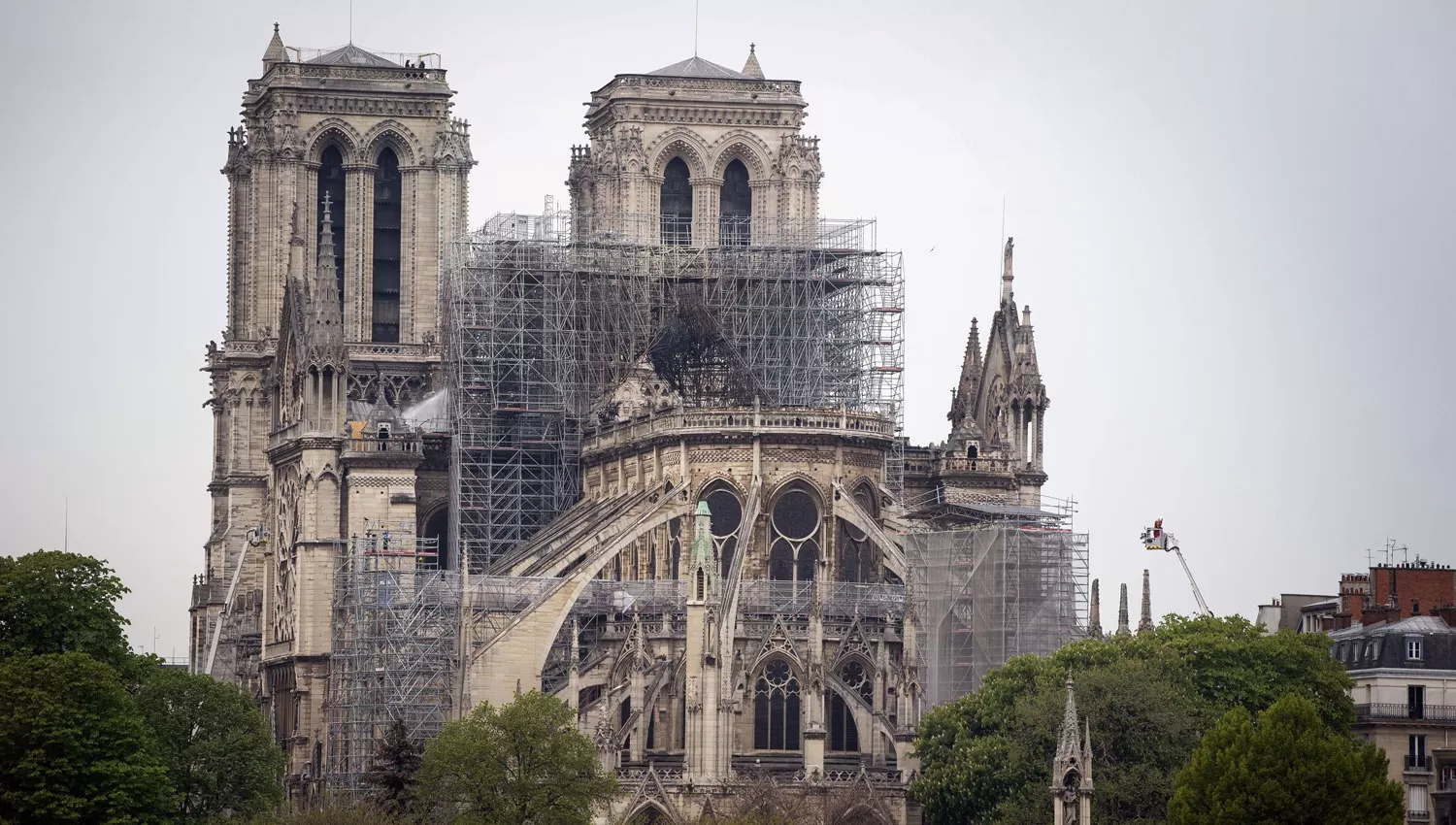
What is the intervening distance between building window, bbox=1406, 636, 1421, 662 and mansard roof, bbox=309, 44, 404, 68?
49863 millimetres

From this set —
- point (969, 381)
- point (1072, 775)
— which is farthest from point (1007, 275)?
point (1072, 775)

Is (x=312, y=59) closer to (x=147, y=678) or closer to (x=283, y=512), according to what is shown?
(x=283, y=512)

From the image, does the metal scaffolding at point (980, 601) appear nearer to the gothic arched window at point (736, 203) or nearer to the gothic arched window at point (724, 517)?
the gothic arched window at point (724, 517)

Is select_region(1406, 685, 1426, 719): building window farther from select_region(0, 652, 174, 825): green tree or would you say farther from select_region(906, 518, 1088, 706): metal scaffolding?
select_region(0, 652, 174, 825): green tree

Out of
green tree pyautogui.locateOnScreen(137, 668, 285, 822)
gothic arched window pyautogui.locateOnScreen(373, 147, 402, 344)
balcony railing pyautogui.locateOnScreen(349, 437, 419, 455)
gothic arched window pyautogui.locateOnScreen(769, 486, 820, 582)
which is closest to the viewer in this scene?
green tree pyautogui.locateOnScreen(137, 668, 285, 822)

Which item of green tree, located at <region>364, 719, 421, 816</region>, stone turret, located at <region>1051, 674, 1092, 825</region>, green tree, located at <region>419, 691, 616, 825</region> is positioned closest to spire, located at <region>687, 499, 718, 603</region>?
green tree, located at <region>364, 719, 421, 816</region>

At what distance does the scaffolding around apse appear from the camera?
136375mm

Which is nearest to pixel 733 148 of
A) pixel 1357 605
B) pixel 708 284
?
pixel 708 284

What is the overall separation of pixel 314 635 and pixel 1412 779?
123 feet

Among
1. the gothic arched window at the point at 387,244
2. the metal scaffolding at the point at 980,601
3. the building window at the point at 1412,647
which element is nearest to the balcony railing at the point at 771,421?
the metal scaffolding at the point at 980,601

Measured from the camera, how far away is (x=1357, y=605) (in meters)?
121

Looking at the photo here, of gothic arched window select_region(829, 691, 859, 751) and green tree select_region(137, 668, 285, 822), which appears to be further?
gothic arched window select_region(829, 691, 859, 751)

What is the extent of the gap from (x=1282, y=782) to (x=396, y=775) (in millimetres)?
23707

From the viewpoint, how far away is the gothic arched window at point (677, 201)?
145875 mm
